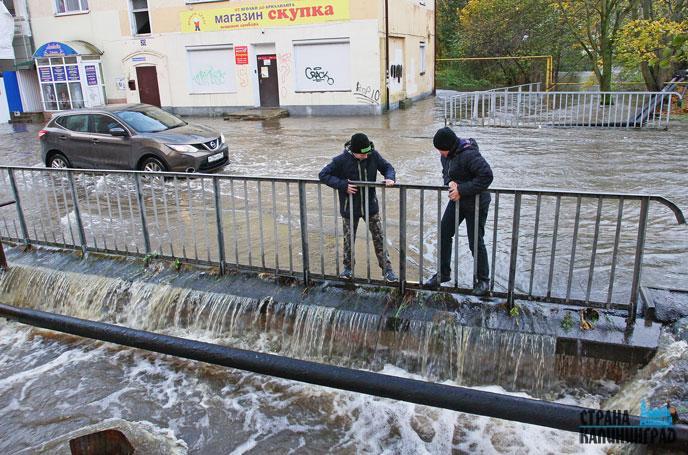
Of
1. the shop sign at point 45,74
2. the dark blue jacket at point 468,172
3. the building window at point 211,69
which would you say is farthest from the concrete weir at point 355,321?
the shop sign at point 45,74

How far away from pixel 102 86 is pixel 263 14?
28.3 feet

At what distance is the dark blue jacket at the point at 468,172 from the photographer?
5.21 metres

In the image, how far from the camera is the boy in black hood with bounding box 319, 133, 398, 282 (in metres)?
5.77

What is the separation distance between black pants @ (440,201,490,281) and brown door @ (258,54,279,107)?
19.7 metres

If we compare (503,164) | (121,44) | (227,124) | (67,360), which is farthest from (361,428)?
(121,44)

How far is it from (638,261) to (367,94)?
61.2 feet

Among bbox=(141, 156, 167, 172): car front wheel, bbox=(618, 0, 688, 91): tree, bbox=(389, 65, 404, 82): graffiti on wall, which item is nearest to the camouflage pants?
bbox=(141, 156, 167, 172): car front wheel

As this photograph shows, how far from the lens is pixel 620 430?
1648 mm

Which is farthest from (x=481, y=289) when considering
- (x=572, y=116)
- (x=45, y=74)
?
(x=45, y=74)

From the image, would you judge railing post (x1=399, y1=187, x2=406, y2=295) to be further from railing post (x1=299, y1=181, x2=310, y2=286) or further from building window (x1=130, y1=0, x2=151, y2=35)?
building window (x1=130, y1=0, x2=151, y2=35)

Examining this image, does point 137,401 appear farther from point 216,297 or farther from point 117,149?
point 117,149

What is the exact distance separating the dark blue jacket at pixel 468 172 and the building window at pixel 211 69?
2056 centimetres

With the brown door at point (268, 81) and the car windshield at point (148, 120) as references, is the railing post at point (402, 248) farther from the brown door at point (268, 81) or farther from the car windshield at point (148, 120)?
the brown door at point (268, 81)

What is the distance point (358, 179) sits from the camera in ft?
19.6
